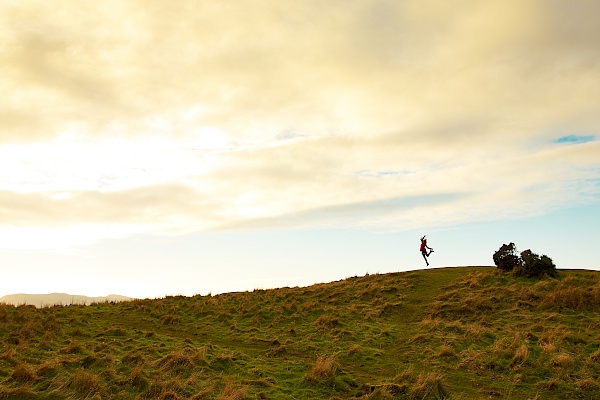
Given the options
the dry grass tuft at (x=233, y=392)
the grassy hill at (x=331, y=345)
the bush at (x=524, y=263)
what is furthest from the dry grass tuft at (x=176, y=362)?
the bush at (x=524, y=263)

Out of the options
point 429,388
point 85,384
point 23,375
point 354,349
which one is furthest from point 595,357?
point 23,375

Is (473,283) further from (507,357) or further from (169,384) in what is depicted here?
(169,384)

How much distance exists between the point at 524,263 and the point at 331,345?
62.5ft

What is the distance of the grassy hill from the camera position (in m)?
13.1

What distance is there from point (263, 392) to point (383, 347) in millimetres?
8420

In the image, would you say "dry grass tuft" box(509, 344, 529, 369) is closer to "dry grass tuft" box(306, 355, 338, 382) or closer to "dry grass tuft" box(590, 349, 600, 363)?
"dry grass tuft" box(590, 349, 600, 363)

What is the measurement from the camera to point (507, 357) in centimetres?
1655

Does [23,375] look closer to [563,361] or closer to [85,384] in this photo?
[85,384]

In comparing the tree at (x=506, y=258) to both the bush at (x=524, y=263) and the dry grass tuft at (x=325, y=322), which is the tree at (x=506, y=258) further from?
the dry grass tuft at (x=325, y=322)

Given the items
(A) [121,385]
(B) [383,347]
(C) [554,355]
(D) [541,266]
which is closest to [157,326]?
(A) [121,385]

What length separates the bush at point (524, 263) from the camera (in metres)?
28.9

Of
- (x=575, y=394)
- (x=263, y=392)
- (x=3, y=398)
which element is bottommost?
(x=575, y=394)

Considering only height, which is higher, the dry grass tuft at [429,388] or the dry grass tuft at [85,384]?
the dry grass tuft at [85,384]

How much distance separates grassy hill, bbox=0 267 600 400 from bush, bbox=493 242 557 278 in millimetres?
1057
